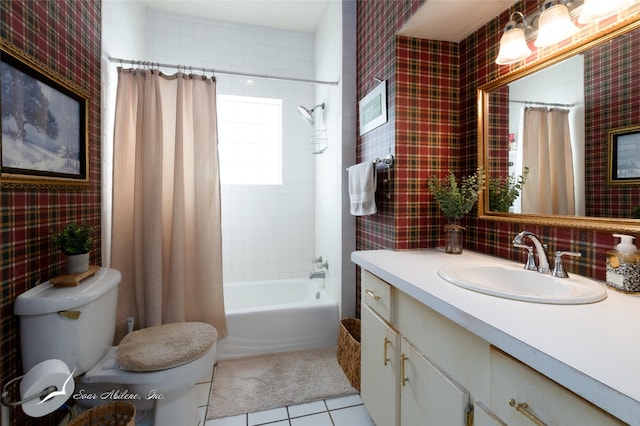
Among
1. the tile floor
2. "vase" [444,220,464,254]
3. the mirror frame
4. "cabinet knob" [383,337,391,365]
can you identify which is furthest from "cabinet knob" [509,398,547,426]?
the tile floor

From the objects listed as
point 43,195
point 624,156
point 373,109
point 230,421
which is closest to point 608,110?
point 624,156

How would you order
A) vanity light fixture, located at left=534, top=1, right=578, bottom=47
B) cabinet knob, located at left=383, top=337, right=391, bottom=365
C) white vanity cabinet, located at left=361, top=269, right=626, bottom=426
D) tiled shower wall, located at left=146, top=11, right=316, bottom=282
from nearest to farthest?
1. white vanity cabinet, located at left=361, top=269, right=626, bottom=426
2. vanity light fixture, located at left=534, top=1, right=578, bottom=47
3. cabinet knob, located at left=383, top=337, right=391, bottom=365
4. tiled shower wall, located at left=146, top=11, right=316, bottom=282

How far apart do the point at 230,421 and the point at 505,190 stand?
177cm

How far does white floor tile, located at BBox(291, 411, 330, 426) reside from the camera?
4.99 feet

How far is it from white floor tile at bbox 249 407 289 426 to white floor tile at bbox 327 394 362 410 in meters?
0.25

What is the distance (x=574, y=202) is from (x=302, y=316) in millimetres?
1728

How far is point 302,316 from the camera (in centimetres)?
222

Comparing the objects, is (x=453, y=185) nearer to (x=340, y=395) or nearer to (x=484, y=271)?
(x=484, y=271)

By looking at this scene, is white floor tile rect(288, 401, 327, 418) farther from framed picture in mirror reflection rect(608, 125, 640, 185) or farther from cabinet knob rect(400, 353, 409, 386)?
framed picture in mirror reflection rect(608, 125, 640, 185)

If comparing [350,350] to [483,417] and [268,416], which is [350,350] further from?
[483,417]

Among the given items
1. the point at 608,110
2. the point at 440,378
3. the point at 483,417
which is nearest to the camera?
the point at 483,417

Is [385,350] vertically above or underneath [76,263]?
underneath

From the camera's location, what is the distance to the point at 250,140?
297cm

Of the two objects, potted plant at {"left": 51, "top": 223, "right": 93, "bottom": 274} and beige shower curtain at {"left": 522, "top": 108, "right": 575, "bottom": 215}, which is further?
potted plant at {"left": 51, "top": 223, "right": 93, "bottom": 274}
